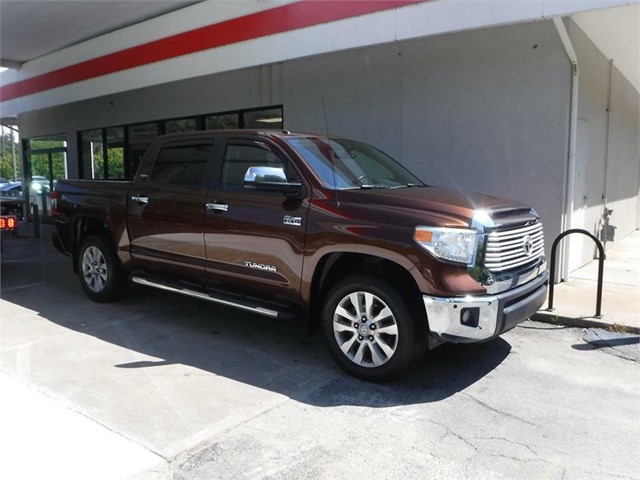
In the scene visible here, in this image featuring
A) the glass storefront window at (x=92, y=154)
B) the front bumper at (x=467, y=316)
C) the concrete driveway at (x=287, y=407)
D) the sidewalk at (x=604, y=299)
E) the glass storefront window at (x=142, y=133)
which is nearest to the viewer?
the concrete driveway at (x=287, y=407)

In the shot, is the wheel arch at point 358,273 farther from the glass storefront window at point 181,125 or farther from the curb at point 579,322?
the glass storefront window at point 181,125

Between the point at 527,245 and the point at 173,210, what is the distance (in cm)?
343

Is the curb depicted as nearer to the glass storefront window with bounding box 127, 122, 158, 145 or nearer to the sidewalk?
the sidewalk

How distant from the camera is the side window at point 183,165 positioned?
217 inches

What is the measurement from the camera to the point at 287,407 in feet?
12.7

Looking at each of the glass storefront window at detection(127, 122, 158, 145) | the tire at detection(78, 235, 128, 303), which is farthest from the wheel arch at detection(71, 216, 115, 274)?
the glass storefront window at detection(127, 122, 158, 145)

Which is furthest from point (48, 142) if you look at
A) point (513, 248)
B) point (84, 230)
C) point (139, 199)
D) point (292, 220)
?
point (513, 248)

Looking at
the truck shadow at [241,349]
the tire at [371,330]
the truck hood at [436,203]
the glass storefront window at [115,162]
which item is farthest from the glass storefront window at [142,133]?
the tire at [371,330]

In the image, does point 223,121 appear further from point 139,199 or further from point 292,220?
point 292,220

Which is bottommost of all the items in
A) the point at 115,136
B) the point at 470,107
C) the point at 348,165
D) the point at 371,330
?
the point at 371,330

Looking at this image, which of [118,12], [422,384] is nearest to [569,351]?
[422,384]

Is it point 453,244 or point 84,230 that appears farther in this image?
point 84,230

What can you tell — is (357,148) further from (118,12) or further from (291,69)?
(118,12)

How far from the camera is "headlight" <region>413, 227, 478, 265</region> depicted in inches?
155
